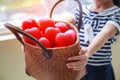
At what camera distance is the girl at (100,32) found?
Result: 2.99ft

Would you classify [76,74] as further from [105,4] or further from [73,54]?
[105,4]

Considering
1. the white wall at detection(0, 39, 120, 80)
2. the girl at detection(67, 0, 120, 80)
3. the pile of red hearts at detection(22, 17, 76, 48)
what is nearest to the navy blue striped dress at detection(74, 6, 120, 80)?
the girl at detection(67, 0, 120, 80)

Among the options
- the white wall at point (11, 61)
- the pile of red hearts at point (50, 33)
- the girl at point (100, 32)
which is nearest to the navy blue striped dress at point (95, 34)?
the girl at point (100, 32)

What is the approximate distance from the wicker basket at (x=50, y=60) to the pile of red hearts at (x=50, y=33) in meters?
0.02

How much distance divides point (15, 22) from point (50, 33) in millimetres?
585

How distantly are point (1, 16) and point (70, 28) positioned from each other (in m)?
0.56

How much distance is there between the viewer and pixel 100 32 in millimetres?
898

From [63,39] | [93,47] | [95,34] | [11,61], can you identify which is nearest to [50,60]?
[63,39]

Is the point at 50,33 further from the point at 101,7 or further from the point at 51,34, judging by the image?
the point at 101,7

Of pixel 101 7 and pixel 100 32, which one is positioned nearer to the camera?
pixel 100 32

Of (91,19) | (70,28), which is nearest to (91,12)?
(91,19)

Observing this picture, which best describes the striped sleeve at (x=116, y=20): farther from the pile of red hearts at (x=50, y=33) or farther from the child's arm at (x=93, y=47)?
the pile of red hearts at (x=50, y=33)

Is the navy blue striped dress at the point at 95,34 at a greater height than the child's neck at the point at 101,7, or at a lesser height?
lesser

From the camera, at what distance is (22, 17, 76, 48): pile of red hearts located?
716 millimetres
